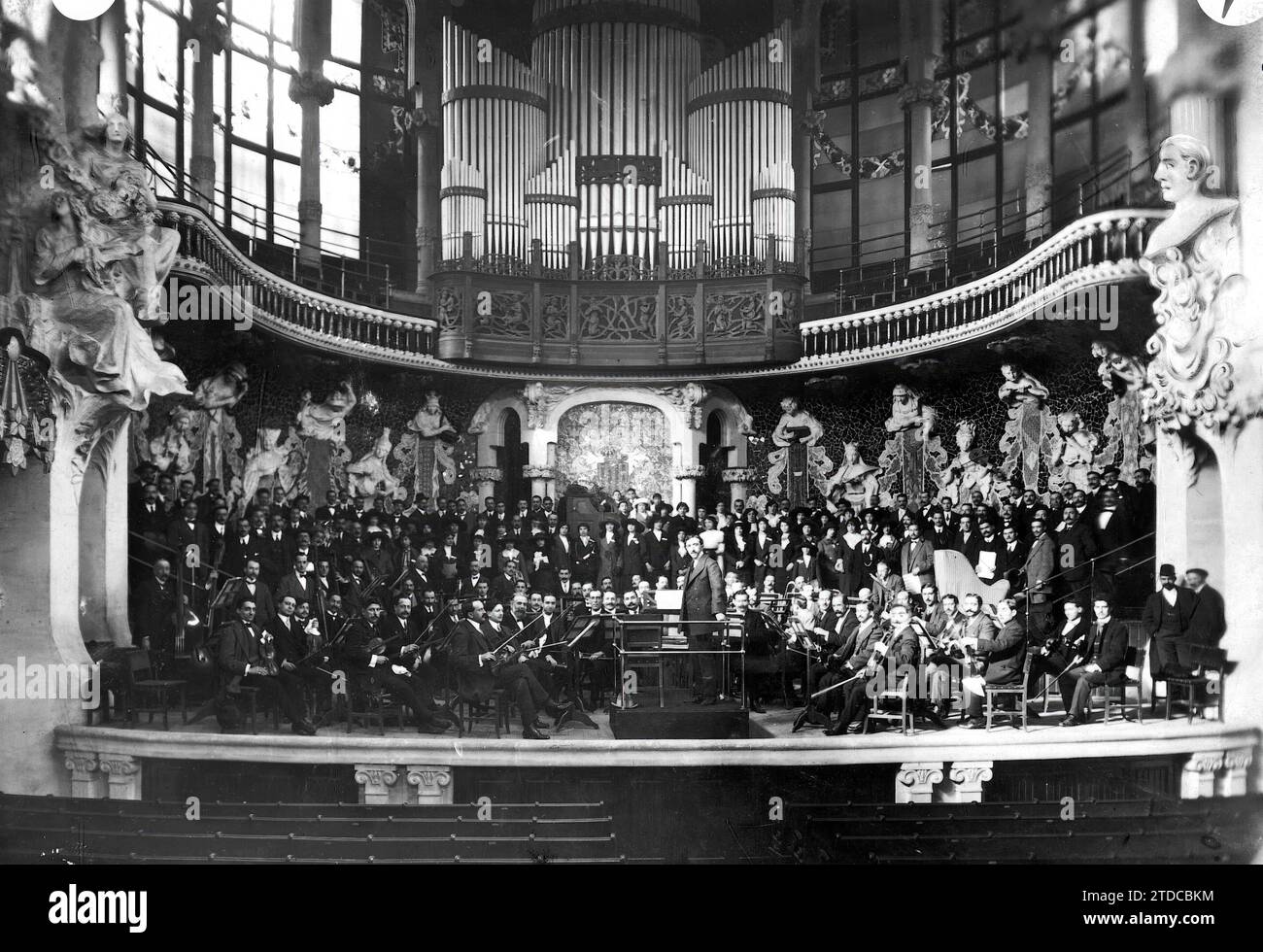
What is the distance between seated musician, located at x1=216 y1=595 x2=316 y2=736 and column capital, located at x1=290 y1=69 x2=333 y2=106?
14.0 ft

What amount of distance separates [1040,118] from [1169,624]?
4321 mm

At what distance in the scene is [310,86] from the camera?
438 inches

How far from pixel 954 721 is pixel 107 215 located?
24.6 ft

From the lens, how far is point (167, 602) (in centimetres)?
1026

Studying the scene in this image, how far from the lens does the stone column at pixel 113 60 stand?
10.0 meters

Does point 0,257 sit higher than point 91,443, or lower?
higher

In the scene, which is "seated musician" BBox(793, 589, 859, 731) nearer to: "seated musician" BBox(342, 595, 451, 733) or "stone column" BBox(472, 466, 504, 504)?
"seated musician" BBox(342, 595, 451, 733)

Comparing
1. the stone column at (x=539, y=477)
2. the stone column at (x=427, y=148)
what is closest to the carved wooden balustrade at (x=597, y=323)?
the stone column at (x=427, y=148)

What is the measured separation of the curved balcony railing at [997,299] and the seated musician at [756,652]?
2.33 metres

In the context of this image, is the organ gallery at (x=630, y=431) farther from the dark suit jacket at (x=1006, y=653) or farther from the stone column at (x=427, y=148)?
the dark suit jacket at (x=1006, y=653)
